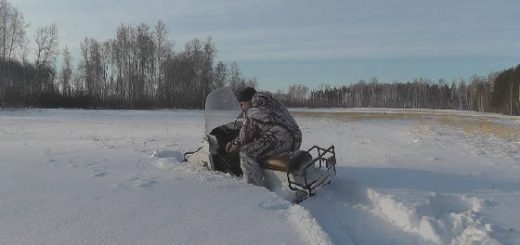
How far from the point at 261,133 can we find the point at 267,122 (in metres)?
0.19

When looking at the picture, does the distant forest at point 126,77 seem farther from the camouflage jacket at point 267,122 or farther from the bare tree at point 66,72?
the camouflage jacket at point 267,122

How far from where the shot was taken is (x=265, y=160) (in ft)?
27.4

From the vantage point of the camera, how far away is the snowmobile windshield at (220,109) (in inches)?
394

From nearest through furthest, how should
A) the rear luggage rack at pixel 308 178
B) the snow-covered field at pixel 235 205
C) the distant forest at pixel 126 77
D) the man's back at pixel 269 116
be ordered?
the snow-covered field at pixel 235 205 < the rear luggage rack at pixel 308 178 < the man's back at pixel 269 116 < the distant forest at pixel 126 77

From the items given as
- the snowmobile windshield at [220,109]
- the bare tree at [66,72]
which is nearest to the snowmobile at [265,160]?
the snowmobile windshield at [220,109]

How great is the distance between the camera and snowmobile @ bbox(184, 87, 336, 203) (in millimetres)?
7875

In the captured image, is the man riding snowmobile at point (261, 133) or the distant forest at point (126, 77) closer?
the man riding snowmobile at point (261, 133)

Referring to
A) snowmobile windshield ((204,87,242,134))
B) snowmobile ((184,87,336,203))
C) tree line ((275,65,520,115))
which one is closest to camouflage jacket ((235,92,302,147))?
snowmobile ((184,87,336,203))

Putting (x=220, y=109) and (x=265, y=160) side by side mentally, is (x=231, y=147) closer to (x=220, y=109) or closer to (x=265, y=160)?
(x=265, y=160)

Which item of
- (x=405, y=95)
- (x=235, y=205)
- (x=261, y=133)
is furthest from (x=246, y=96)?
(x=405, y=95)

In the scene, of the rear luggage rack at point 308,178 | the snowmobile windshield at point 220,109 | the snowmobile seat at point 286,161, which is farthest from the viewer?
the snowmobile windshield at point 220,109

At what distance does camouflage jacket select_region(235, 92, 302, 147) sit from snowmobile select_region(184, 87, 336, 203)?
0.35 metres

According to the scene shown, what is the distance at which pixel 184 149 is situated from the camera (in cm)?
1298

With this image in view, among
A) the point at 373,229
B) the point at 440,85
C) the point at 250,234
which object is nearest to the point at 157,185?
the point at 250,234
